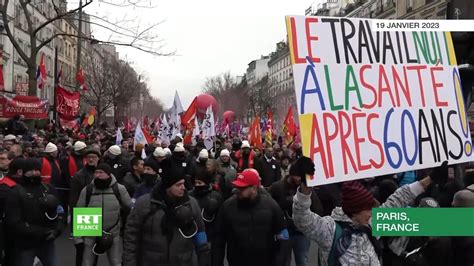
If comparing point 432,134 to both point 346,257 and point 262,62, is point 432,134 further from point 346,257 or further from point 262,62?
point 262,62

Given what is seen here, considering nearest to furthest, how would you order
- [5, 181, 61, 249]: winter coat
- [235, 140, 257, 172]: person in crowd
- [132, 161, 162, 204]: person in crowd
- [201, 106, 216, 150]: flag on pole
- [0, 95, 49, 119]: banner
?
[5, 181, 61, 249]: winter coat, [132, 161, 162, 204]: person in crowd, [235, 140, 257, 172]: person in crowd, [201, 106, 216, 150]: flag on pole, [0, 95, 49, 119]: banner

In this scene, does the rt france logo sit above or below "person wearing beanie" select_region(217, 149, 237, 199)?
below

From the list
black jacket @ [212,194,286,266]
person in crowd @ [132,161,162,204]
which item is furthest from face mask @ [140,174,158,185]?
black jacket @ [212,194,286,266]

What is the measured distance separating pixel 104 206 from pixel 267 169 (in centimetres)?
540

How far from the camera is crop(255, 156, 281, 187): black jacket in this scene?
11320mm

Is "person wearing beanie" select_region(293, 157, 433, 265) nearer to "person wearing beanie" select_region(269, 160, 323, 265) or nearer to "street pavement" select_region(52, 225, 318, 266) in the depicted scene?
"person wearing beanie" select_region(269, 160, 323, 265)

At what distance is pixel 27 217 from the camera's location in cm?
585

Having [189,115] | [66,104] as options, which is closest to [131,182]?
[189,115]

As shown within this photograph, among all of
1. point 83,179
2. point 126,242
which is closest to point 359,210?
point 126,242

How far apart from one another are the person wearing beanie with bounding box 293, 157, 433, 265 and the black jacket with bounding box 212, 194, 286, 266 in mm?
1819

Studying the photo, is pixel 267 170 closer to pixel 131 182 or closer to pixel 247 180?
pixel 131 182

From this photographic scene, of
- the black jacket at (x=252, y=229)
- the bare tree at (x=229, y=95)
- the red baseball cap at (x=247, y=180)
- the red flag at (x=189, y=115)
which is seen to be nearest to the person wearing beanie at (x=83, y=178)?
the black jacket at (x=252, y=229)

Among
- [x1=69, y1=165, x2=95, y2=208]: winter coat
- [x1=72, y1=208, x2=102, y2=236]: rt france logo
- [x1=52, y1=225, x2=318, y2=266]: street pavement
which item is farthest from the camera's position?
[x1=52, y1=225, x2=318, y2=266]: street pavement

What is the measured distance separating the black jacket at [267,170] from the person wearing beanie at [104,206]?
5.10m
